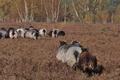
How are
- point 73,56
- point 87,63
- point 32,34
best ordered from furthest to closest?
point 32,34
point 73,56
point 87,63

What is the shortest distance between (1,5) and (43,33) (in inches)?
2458

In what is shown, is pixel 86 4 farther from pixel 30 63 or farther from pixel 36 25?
pixel 30 63

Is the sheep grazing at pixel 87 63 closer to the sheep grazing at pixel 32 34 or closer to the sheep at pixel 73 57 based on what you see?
the sheep at pixel 73 57

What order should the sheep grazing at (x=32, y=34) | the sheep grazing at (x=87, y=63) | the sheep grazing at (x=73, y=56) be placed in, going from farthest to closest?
the sheep grazing at (x=32, y=34)
the sheep grazing at (x=73, y=56)
the sheep grazing at (x=87, y=63)

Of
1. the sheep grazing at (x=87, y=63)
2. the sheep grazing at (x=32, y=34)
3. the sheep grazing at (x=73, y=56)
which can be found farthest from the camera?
the sheep grazing at (x=32, y=34)

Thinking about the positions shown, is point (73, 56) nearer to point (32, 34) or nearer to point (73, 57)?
point (73, 57)

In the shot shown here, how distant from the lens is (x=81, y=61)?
359 inches

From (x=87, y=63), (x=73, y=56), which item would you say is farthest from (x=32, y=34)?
(x=87, y=63)

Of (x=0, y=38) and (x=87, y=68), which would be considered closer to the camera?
(x=87, y=68)

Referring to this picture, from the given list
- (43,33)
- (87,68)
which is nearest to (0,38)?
(43,33)

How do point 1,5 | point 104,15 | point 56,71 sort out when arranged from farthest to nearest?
point 104,15 < point 1,5 < point 56,71

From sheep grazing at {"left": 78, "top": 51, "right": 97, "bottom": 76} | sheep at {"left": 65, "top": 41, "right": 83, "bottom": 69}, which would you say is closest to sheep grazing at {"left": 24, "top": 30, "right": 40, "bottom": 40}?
sheep at {"left": 65, "top": 41, "right": 83, "bottom": 69}

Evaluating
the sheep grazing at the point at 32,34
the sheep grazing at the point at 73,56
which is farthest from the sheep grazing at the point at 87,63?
the sheep grazing at the point at 32,34

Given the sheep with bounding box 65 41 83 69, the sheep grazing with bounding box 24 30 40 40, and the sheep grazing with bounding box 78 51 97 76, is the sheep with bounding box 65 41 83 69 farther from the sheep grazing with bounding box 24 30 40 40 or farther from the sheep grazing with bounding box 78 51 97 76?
the sheep grazing with bounding box 24 30 40 40
